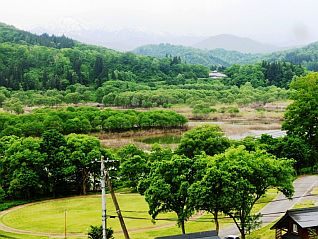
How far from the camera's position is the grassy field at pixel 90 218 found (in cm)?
2811

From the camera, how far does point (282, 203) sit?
30.9 metres

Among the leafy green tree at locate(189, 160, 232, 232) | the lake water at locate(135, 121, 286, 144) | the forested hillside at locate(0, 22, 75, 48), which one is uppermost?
the forested hillside at locate(0, 22, 75, 48)

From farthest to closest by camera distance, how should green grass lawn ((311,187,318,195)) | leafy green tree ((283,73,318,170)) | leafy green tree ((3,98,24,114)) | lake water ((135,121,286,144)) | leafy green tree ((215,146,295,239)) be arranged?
leafy green tree ((3,98,24,114)) → lake water ((135,121,286,144)) → leafy green tree ((283,73,318,170)) → green grass lawn ((311,187,318,195)) → leafy green tree ((215,146,295,239))

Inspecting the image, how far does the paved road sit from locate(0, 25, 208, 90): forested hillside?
294 ft

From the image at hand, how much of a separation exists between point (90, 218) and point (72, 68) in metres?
105

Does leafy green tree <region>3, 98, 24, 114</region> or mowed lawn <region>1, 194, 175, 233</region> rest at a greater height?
leafy green tree <region>3, 98, 24, 114</region>

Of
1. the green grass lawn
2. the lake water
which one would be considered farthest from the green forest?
the lake water

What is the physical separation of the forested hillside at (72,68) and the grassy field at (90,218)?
82458 mm

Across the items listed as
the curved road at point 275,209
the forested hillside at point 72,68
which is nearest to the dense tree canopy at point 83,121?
the curved road at point 275,209

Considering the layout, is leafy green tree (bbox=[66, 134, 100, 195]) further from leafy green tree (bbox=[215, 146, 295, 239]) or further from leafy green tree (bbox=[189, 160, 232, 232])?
leafy green tree (bbox=[189, 160, 232, 232])

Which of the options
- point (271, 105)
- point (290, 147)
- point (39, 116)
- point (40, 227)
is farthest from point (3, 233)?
point (271, 105)

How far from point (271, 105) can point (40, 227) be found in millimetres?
77742

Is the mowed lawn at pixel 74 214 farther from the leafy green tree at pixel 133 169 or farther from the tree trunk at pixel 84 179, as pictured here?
the tree trunk at pixel 84 179

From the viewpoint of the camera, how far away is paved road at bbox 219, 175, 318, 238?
26645 mm
